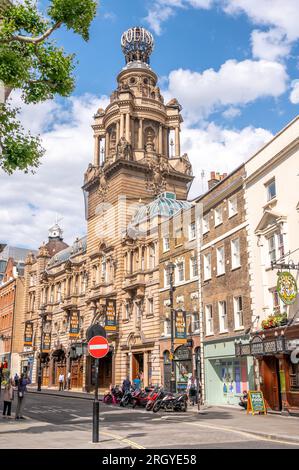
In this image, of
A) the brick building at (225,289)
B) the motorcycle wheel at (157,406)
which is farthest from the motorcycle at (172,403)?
the brick building at (225,289)

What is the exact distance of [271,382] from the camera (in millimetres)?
23422

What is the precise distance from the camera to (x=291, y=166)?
2328 centimetres

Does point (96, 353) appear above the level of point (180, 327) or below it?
below

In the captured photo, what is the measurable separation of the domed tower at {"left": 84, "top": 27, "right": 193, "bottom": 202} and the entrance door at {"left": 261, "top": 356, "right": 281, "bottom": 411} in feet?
84.7

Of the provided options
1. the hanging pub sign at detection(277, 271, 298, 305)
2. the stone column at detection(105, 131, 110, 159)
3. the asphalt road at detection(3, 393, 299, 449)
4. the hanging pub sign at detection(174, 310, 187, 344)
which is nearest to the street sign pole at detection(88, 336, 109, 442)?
the asphalt road at detection(3, 393, 299, 449)

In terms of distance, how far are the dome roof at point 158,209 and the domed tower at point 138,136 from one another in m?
3.18

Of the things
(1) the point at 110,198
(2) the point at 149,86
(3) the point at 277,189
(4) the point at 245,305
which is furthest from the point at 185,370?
(2) the point at 149,86

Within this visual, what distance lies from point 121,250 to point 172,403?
21301 mm

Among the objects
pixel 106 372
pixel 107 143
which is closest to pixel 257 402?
pixel 106 372

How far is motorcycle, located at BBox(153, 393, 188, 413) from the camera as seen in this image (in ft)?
76.9

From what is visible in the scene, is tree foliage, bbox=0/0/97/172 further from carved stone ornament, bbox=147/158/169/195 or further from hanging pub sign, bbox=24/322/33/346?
hanging pub sign, bbox=24/322/33/346

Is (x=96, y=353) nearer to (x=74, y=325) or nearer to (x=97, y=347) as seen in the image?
(x=97, y=347)
